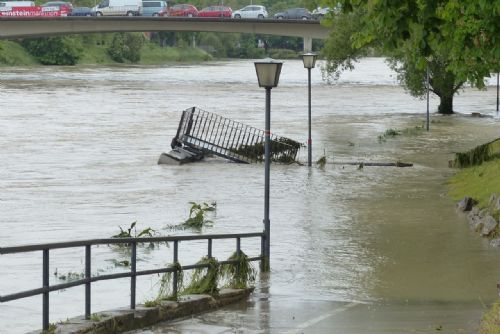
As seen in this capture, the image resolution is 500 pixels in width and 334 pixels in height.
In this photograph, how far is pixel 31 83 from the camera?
8294 centimetres

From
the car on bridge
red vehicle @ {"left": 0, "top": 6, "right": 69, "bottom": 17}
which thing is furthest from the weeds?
the car on bridge

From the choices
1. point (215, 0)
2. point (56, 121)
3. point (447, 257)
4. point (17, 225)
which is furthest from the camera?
point (215, 0)

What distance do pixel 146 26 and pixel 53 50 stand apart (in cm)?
2338

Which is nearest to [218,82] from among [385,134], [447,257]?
[385,134]

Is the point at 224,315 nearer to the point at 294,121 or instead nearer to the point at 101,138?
the point at 101,138

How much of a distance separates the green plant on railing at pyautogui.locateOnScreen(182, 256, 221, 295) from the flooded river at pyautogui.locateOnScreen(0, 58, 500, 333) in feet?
3.82

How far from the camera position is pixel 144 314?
1082cm

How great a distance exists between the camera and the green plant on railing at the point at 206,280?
42.7 feet

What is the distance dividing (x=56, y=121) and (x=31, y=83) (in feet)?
96.4

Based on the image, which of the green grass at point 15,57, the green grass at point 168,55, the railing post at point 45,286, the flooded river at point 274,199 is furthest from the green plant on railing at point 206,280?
the green grass at point 168,55

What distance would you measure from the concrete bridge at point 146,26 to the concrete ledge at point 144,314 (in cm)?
7577

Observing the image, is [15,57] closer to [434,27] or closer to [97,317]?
[434,27]

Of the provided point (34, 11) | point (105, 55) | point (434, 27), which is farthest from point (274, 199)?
point (105, 55)

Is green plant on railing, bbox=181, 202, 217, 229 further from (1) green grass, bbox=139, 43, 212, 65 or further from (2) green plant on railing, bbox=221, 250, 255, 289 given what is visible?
(1) green grass, bbox=139, 43, 212, 65
